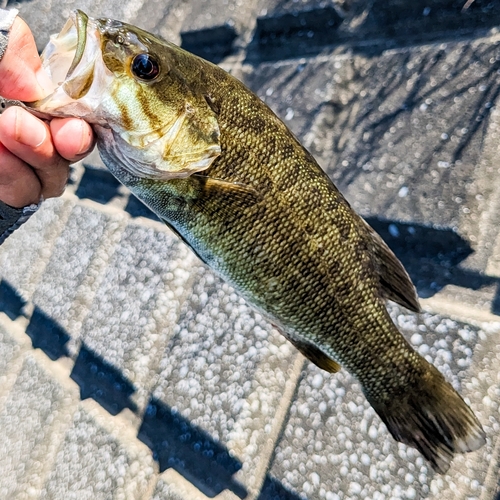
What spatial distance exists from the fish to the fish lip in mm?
38

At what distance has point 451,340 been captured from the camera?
1369 millimetres

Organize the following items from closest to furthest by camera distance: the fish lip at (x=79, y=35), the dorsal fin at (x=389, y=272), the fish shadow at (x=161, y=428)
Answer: the fish lip at (x=79, y=35) → the dorsal fin at (x=389, y=272) → the fish shadow at (x=161, y=428)

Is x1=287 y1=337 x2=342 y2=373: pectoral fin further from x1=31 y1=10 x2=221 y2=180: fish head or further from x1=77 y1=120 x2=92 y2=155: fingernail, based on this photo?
x1=77 y1=120 x2=92 y2=155: fingernail

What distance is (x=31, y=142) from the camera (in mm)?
1039

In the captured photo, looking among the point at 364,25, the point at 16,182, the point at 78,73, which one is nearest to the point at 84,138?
the point at 78,73

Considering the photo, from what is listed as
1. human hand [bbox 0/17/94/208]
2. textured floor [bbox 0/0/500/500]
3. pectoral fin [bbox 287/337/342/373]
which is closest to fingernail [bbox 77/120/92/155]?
human hand [bbox 0/17/94/208]

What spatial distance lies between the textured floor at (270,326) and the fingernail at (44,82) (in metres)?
0.93

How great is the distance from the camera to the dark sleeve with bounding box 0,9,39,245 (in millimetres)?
1069

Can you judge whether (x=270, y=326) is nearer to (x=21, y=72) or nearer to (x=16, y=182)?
(x=16, y=182)

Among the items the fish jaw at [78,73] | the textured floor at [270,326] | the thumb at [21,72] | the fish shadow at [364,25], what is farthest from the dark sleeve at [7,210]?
the fish shadow at [364,25]

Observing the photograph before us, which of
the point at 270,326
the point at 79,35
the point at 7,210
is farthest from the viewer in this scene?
the point at 270,326

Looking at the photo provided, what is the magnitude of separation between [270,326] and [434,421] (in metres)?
0.65

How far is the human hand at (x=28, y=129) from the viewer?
101 centimetres

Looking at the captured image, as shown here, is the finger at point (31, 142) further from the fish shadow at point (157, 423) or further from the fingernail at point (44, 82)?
the fish shadow at point (157, 423)
